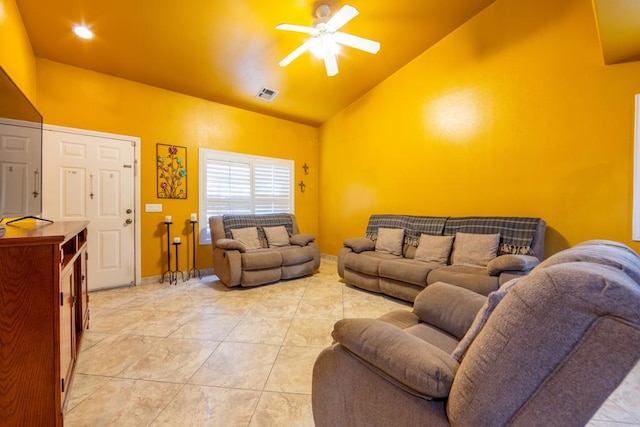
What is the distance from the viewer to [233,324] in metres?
2.44

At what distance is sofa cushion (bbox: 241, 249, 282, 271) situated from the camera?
349 centimetres

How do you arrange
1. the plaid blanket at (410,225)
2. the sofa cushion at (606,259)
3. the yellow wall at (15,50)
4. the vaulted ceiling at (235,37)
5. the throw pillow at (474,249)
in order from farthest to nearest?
1. the plaid blanket at (410,225)
2. the throw pillow at (474,249)
3. the vaulted ceiling at (235,37)
4. the yellow wall at (15,50)
5. the sofa cushion at (606,259)

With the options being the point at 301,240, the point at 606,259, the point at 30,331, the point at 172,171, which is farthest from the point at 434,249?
the point at 172,171

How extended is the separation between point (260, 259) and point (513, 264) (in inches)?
109

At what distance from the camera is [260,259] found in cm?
356

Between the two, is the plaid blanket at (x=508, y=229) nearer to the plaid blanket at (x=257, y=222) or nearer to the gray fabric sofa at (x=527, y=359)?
the gray fabric sofa at (x=527, y=359)

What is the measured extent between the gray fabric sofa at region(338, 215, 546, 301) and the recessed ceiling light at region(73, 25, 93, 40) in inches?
149

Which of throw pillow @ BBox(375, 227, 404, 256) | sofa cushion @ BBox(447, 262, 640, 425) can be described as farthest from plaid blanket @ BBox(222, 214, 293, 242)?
sofa cushion @ BBox(447, 262, 640, 425)

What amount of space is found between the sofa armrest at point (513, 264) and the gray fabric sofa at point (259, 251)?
8.02 feet

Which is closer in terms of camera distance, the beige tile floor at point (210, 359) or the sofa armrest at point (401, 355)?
the sofa armrest at point (401, 355)

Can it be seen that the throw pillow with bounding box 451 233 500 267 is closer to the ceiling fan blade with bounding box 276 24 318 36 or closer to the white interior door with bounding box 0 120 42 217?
the ceiling fan blade with bounding box 276 24 318 36

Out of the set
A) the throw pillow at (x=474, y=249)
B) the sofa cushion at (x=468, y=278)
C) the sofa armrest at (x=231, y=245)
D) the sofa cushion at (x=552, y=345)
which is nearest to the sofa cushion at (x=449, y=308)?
the sofa cushion at (x=552, y=345)

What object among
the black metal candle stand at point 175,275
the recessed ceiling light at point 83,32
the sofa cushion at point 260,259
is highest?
the recessed ceiling light at point 83,32

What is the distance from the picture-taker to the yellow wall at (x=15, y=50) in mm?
2135
